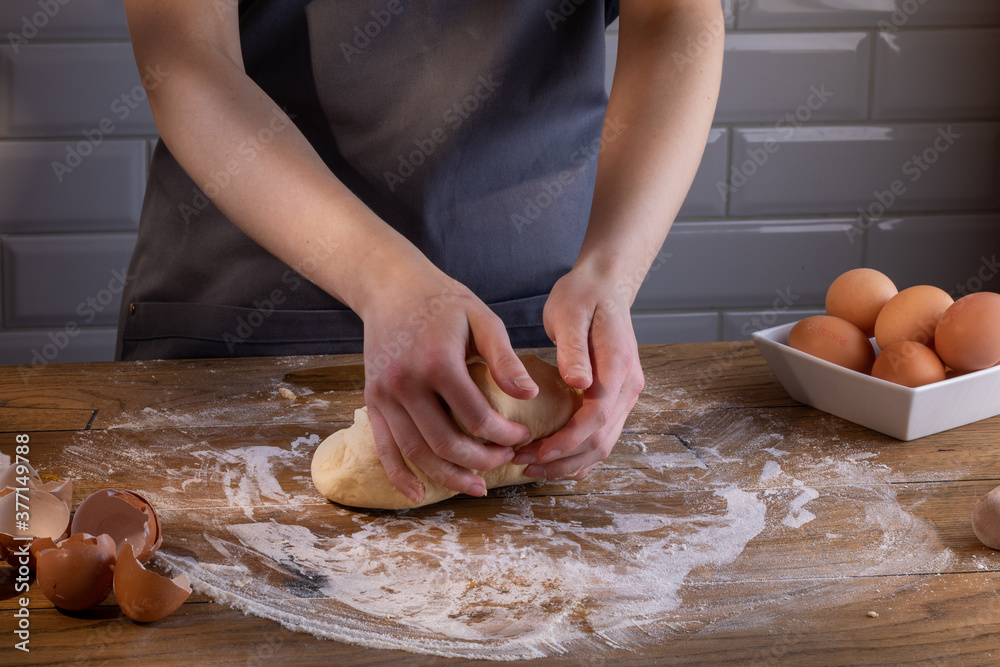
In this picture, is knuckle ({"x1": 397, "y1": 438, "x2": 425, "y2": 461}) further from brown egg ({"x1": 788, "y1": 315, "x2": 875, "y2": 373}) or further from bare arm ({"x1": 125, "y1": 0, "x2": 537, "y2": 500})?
brown egg ({"x1": 788, "y1": 315, "x2": 875, "y2": 373})

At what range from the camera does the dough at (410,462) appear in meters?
0.82

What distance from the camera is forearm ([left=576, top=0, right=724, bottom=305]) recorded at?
3.17 feet

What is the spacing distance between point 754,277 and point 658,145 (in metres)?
1.22

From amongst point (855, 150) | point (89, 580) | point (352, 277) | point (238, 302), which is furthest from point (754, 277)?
point (89, 580)

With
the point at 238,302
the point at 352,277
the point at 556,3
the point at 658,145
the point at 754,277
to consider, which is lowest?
the point at 754,277

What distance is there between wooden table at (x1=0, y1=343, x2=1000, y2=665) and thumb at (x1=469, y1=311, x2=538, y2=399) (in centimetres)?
14

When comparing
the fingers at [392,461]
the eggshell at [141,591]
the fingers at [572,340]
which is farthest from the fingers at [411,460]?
the eggshell at [141,591]

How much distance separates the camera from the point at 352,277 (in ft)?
2.75

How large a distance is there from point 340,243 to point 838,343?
60cm

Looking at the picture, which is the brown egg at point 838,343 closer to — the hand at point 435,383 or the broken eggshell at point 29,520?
the hand at point 435,383

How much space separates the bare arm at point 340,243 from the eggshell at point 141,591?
0.76ft

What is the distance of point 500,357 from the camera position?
0.76 meters

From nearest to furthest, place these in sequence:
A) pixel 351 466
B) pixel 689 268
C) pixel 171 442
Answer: pixel 351 466 → pixel 171 442 → pixel 689 268

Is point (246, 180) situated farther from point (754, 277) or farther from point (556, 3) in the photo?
point (754, 277)
